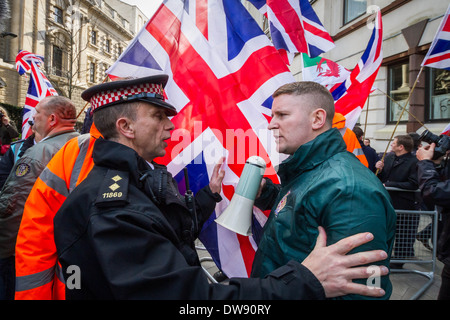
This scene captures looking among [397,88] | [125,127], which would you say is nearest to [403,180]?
[125,127]

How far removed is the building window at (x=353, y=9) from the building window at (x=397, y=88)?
2.59m

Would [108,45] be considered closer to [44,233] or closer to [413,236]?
[413,236]

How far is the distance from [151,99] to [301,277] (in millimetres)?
1172

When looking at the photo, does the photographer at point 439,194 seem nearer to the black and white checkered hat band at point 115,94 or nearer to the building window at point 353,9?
the black and white checkered hat band at point 115,94

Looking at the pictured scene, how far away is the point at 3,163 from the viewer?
333 cm

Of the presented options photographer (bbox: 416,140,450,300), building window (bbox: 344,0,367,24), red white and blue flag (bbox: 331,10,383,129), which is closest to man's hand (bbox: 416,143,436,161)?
photographer (bbox: 416,140,450,300)

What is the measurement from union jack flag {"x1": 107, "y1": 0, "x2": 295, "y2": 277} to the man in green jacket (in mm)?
522

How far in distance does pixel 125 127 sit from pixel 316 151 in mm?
1029

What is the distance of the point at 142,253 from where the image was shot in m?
1.10

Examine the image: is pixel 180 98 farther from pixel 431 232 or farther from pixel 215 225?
pixel 431 232

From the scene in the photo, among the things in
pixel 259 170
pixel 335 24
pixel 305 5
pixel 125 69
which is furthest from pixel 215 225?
pixel 335 24

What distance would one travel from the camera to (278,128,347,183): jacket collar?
61.6 inches

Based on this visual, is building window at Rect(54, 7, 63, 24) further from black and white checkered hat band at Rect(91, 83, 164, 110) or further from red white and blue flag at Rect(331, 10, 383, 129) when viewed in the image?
black and white checkered hat band at Rect(91, 83, 164, 110)

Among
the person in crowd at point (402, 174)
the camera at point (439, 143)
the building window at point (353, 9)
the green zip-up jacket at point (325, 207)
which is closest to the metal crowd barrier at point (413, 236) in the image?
the person in crowd at point (402, 174)
